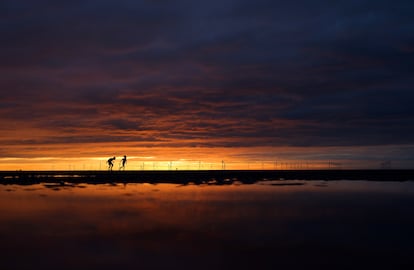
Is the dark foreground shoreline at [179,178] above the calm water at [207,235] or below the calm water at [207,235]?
above

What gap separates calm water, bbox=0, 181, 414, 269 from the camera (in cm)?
1989

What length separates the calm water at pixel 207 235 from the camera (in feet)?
65.3

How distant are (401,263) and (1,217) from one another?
2856 centimetres

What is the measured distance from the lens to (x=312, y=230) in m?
27.0

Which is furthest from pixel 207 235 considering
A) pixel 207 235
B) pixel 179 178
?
pixel 179 178

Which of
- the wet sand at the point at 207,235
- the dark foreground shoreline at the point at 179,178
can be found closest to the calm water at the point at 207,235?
the wet sand at the point at 207,235

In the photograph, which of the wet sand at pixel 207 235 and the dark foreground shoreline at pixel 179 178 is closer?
the wet sand at pixel 207 235

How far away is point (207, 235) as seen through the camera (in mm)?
25703

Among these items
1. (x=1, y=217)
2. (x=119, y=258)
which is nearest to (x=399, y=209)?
(x=119, y=258)

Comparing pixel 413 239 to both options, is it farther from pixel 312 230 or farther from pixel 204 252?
pixel 204 252

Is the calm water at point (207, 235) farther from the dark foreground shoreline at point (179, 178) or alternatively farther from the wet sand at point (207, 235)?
the dark foreground shoreline at point (179, 178)

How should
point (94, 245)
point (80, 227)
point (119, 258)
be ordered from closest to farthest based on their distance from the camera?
point (119, 258)
point (94, 245)
point (80, 227)

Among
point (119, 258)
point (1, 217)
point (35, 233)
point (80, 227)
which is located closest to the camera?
point (119, 258)

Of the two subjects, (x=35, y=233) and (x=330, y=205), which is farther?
(x=330, y=205)
